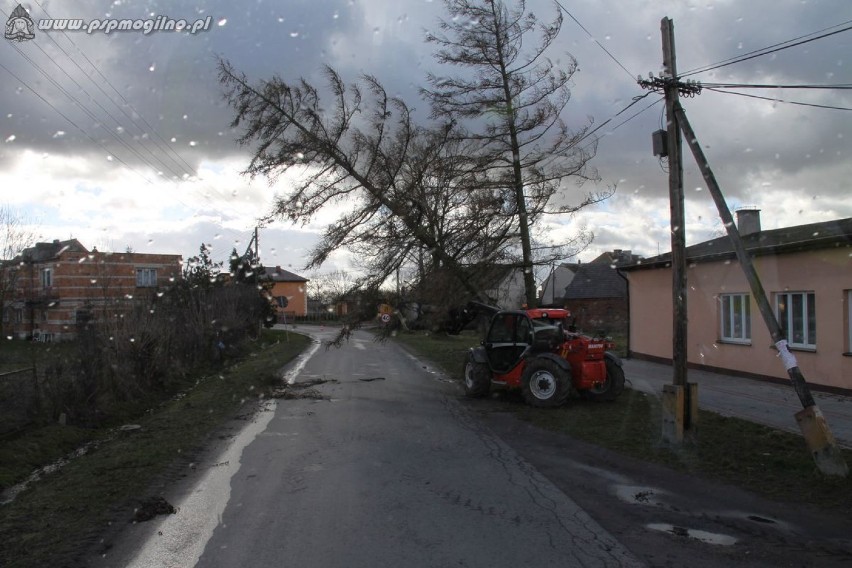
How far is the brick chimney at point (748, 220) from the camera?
1942 cm

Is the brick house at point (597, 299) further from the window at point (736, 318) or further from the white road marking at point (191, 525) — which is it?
the white road marking at point (191, 525)

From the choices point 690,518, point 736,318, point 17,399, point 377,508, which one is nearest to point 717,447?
point 690,518

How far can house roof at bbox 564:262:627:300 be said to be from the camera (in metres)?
46.8

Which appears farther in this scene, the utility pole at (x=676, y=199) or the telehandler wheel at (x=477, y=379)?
the telehandler wheel at (x=477, y=379)

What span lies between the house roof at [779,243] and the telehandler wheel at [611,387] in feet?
10.7

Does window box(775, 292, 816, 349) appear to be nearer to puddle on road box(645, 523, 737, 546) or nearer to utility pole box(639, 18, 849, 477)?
utility pole box(639, 18, 849, 477)

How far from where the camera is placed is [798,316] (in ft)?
46.0

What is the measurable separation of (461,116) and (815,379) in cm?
959

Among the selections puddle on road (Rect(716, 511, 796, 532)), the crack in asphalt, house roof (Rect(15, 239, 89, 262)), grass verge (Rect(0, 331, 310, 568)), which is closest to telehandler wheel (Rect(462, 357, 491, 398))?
the crack in asphalt

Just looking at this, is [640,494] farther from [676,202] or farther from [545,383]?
[545,383]

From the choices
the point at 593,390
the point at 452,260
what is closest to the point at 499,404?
the point at 593,390

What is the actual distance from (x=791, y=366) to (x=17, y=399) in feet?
35.4

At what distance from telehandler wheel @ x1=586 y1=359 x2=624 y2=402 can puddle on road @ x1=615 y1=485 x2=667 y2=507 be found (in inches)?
223

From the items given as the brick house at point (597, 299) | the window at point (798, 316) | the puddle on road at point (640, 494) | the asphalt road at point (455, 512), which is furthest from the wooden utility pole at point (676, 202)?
the brick house at point (597, 299)
